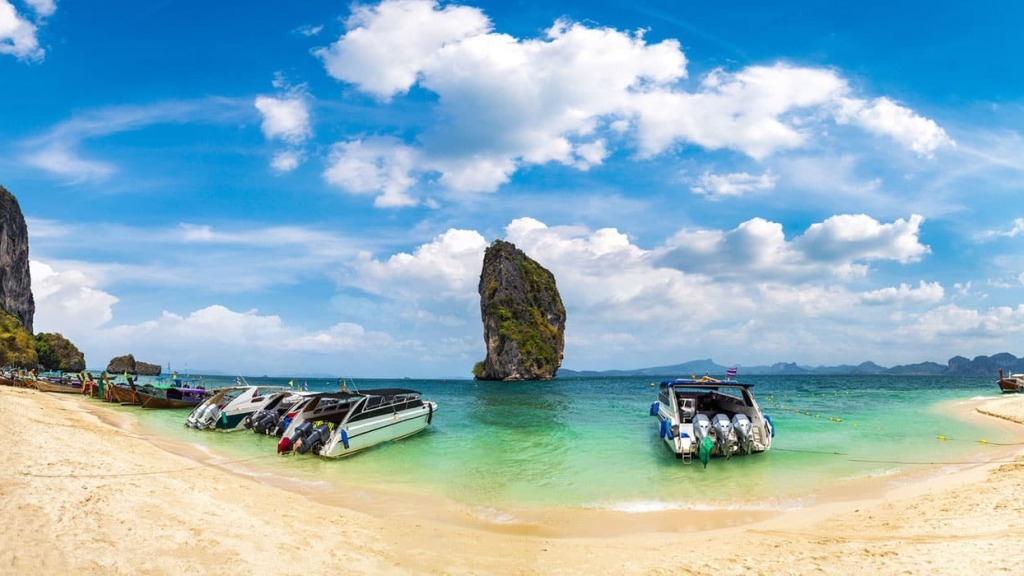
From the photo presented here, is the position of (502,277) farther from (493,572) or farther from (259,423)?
(493,572)

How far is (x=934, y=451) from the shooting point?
20734mm

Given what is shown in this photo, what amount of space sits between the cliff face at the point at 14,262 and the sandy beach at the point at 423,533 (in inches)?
5231

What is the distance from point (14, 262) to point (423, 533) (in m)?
151

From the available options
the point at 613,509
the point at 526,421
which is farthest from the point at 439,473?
the point at 526,421

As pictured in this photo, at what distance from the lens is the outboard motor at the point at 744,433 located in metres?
19.2

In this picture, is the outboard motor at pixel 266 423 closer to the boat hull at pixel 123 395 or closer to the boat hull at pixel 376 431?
the boat hull at pixel 376 431

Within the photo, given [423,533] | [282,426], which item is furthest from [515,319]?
[423,533]

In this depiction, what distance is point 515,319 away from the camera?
11544 centimetres

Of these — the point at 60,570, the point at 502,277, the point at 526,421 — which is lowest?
the point at 526,421

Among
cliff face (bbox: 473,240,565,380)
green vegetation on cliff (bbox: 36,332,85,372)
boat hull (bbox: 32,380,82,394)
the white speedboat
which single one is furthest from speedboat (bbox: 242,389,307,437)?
green vegetation on cliff (bbox: 36,332,85,372)

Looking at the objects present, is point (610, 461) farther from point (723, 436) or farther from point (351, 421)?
point (351, 421)

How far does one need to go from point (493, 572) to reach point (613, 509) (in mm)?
5567

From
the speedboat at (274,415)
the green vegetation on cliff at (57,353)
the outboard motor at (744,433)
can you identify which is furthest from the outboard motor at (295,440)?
the green vegetation on cliff at (57,353)

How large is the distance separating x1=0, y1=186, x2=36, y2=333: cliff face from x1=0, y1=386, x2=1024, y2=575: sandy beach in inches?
5231
